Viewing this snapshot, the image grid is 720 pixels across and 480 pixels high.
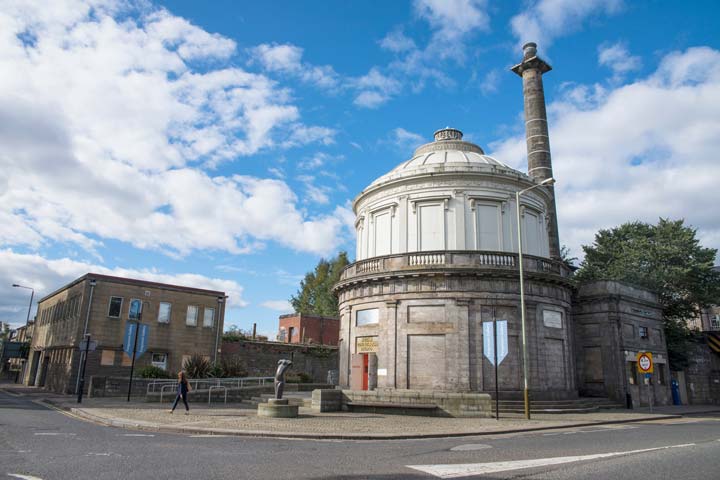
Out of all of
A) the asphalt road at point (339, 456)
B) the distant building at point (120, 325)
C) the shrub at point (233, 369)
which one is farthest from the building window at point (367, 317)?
the distant building at point (120, 325)

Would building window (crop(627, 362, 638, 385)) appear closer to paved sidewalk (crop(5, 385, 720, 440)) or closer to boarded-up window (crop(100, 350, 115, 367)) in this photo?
paved sidewalk (crop(5, 385, 720, 440))

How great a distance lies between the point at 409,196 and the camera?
3044cm

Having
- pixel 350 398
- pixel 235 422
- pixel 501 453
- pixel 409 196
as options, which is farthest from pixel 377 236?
pixel 501 453

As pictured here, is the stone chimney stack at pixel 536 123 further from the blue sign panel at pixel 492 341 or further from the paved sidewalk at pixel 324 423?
the paved sidewalk at pixel 324 423

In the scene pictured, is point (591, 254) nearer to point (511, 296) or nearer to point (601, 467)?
point (511, 296)

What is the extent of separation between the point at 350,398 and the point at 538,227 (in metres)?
16.3

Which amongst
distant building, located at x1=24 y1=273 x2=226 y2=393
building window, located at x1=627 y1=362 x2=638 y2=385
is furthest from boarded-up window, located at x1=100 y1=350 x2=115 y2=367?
building window, located at x1=627 y1=362 x2=638 y2=385

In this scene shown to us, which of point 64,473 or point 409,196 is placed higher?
point 409,196

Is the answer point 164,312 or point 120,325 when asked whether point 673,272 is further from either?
point 120,325

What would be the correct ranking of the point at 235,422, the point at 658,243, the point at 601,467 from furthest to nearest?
1. the point at 658,243
2. the point at 235,422
3. the point at 601,467

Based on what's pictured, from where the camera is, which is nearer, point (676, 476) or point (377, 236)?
point (676, 476)

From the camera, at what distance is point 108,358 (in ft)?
111

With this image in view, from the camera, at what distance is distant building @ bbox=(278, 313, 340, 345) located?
173ft

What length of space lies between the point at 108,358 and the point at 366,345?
18.1 metres
